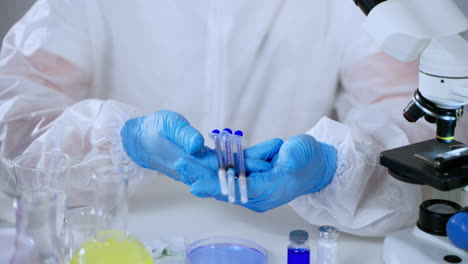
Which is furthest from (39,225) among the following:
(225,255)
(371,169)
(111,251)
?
(371,169)

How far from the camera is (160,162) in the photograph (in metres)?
1.55

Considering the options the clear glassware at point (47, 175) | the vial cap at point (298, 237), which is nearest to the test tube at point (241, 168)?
the vial cap at point (298, 237)

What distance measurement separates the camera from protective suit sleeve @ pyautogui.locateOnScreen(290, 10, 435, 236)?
4.99 feet

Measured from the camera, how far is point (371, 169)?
1550mm

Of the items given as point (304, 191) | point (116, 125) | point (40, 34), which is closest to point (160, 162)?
point (116, 125)

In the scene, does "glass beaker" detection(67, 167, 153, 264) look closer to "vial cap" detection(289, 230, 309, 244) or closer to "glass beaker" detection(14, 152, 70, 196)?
"glass beaker" detection(14, 152, 70, 196)

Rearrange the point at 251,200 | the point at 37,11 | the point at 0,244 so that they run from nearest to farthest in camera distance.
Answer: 1. the point at 0,244
2. the point at 251,200
3. the point at 37,11

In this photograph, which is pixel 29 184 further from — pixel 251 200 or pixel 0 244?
pixel 251 200

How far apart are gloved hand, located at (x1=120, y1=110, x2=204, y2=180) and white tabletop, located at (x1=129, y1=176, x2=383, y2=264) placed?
0.13 meters

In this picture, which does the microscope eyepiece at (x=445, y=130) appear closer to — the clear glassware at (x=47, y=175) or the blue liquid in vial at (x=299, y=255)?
the blue liquid in vial at (x=299, y=255)

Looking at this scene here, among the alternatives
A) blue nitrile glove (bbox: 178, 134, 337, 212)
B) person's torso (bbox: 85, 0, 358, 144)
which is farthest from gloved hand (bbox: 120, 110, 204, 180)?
person's torso (bbox: 85, 0, 358, 144)

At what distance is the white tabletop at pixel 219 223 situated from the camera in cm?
149

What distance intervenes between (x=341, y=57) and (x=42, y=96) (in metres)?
0.95

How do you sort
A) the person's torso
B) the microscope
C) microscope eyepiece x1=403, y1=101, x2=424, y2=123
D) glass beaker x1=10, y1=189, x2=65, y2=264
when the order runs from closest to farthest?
glass beaker x1=10, y1=189, x2=65, y2=264 → the microscope → microscope eyepiece x1=403, y1=101, x2=424, y2=123 → the person's torso
